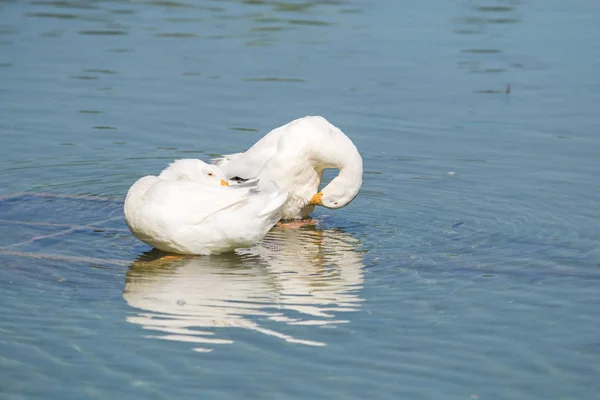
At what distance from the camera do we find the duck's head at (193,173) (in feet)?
29.4

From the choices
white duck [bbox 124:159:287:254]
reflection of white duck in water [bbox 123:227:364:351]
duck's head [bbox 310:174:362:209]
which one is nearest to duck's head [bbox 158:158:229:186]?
white duck [bbox 124:159:287:254]

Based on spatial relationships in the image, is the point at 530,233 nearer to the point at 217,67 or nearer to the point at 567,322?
the point at 567,322

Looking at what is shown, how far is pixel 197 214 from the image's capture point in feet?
27.7

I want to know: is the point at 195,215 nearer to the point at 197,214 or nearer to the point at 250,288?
the point at 197,214

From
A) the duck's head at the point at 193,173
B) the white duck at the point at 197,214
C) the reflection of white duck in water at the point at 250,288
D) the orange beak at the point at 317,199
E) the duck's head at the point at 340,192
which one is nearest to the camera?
the reflection of white duck in water at the point at 250,288

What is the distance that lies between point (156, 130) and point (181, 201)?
14.8ft

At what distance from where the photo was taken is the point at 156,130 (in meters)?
12.8

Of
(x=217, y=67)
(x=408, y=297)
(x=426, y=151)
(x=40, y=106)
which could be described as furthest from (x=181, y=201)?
(x=217, y=67)

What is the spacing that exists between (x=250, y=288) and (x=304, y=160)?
2.43 m

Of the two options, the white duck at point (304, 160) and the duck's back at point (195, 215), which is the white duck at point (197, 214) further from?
the white duck at point (304, 160)

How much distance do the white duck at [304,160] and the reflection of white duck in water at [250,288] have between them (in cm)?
58

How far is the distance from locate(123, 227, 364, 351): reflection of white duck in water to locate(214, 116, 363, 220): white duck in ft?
1.91

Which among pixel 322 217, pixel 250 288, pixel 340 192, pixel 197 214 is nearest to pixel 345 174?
pixel 340 192

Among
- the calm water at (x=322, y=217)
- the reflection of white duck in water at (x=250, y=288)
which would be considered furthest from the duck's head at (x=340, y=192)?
the reflection of white duck in water at (x=250, y=288)
